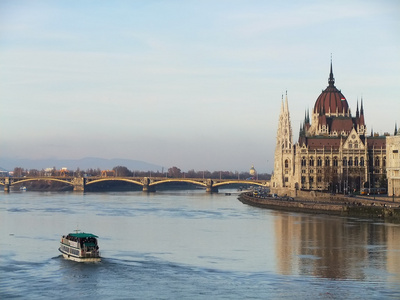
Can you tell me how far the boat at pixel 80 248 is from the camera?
39438mm

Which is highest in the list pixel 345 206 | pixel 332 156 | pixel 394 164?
Answer: pixel 332 156

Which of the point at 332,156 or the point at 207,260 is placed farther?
the point at 332,156

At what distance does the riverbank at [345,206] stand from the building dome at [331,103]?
34.4 metres

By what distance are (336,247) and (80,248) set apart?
15043 millimetres

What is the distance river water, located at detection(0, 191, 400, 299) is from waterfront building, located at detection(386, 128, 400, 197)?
15.3 meters

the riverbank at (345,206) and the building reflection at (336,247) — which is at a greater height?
the riverbank at (345,206)

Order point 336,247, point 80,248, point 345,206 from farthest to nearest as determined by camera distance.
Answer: point 345,206 < point 336,247 < point 80,248

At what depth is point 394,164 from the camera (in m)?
77.7

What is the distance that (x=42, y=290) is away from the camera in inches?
1254

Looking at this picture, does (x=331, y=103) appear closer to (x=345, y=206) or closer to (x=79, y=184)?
(x=79, y=184)

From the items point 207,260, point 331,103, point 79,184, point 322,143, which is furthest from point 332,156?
point 207,260

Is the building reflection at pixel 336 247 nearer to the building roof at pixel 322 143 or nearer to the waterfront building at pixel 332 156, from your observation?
the waterfront building at pixel 332 156

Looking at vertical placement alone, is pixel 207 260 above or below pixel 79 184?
below

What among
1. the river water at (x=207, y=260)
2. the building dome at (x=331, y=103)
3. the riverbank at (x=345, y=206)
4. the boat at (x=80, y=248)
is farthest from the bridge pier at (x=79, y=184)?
the boat at (x=80, y=248)
